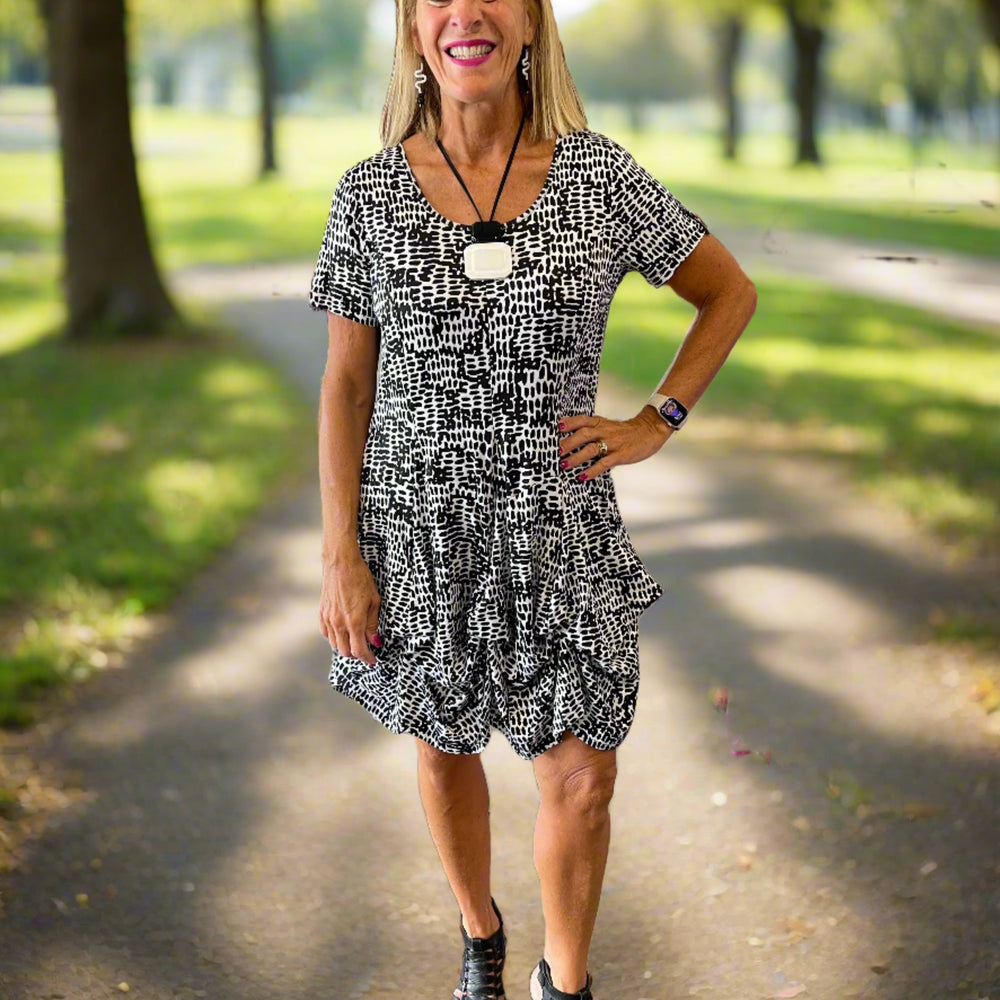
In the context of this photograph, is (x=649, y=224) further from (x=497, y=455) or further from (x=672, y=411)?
(x=497, y=455)

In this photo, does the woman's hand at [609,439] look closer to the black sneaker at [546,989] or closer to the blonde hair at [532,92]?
the blonde hair at [532,92]

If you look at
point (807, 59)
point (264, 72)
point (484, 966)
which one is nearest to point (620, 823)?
point (484, 966)

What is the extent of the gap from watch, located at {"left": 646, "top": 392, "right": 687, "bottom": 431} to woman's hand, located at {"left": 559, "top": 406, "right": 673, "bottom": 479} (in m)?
0.01

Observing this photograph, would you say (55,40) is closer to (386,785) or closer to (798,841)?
(386,785)

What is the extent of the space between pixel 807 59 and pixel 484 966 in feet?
131

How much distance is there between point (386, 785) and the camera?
4691 millimetres

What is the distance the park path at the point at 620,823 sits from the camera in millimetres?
3582

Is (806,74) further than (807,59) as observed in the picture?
No

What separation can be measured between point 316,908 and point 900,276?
1689cm

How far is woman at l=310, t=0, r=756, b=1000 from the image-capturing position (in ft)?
8.86

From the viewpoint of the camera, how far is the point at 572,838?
293 cm

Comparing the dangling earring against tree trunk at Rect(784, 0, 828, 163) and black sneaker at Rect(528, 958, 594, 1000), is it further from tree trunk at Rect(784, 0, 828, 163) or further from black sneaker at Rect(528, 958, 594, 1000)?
tree trunk at Rect(784, 0, 828, 163)

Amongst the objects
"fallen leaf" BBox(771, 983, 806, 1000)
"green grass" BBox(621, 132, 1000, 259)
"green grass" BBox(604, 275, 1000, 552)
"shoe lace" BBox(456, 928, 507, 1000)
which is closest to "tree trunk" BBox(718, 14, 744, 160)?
"green grass" BBox(621, 132, 1000, 259)

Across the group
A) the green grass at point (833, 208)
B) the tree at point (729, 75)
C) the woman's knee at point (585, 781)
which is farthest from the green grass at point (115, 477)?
the tree at point (729, 75)
